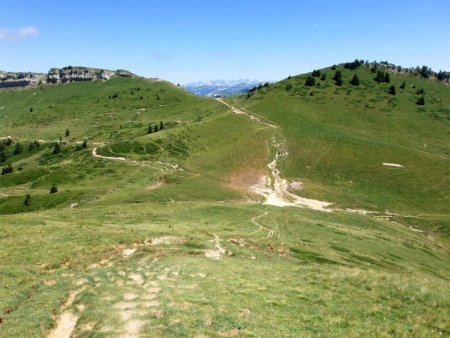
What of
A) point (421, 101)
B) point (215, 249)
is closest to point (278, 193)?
point (215, 249)

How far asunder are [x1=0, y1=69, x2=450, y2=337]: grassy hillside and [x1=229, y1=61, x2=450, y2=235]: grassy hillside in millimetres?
864

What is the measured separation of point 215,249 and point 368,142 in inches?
4079

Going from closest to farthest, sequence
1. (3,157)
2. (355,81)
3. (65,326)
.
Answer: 1. (65,326)
2. (3,157)
3. (355,81)

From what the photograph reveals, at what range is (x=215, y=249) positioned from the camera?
4206cm

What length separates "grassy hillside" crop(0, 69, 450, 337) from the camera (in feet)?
76.8

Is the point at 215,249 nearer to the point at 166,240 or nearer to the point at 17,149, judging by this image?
the point at 166,240

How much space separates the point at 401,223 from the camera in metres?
80.6

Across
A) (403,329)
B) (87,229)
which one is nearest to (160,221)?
(87,229)

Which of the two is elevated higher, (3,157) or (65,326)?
(65,326)

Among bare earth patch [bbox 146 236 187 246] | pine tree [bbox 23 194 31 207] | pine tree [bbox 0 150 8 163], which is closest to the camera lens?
bare earth patch [bbox 146 236 187 246]

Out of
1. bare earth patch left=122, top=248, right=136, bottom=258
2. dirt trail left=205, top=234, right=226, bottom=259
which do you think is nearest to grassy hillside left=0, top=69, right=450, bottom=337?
dirt trail left=205, top=234, right=226, bottom=259

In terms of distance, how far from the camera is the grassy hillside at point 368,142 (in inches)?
3718

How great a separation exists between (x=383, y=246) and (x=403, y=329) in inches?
1480

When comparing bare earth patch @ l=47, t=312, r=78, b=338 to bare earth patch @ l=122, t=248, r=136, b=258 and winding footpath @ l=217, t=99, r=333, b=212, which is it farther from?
winding footpath @ l=217, t=99, r=333, b=212
